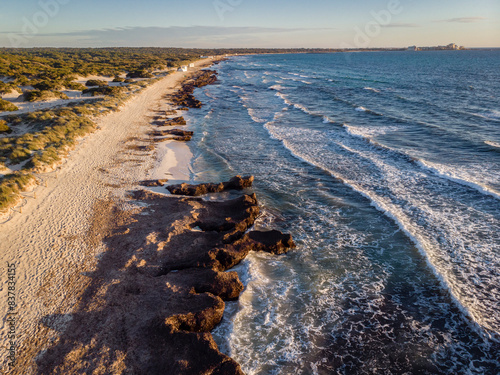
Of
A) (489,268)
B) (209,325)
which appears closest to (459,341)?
(489,268)

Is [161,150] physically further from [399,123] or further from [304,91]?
[304,91]

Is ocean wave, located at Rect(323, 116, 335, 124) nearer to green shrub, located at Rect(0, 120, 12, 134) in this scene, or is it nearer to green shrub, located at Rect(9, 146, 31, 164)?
green shrub, located at Rect(9, 146, 31, 164)

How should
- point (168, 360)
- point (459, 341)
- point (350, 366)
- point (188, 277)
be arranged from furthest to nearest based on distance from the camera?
point (188, 277)
point (459, 341)
point (350, 366)
point (168, 360)

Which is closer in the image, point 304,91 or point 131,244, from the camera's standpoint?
point 131,244

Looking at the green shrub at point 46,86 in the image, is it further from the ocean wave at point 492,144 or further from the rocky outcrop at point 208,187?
the ocean wave at point 492,144

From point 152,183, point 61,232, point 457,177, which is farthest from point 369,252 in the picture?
point 61,232

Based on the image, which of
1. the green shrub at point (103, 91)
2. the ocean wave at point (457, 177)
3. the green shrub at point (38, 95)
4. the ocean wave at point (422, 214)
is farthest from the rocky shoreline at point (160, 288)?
the green shrub at point (103, 91)

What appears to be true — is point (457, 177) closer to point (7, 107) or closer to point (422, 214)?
point (422, 214)
